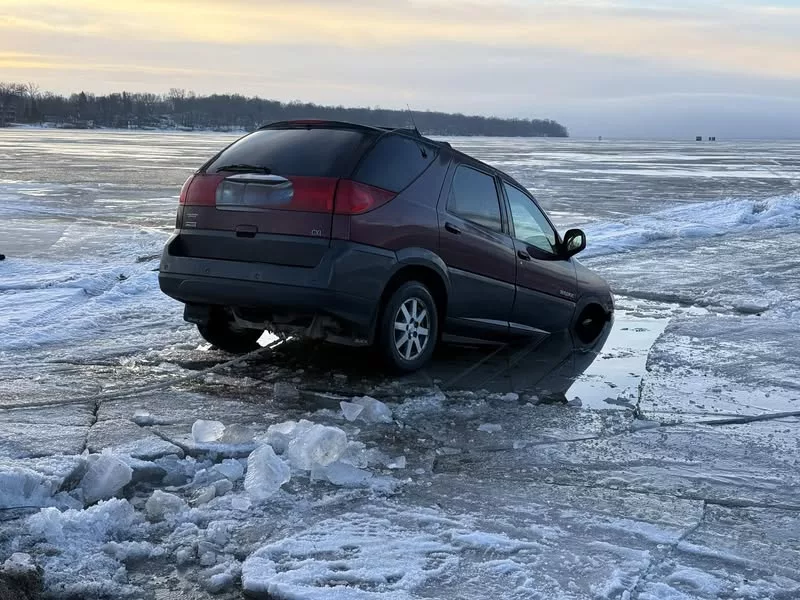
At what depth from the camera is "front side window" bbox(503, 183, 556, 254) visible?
758 cm

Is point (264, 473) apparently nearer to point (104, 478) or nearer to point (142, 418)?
point (104, 478)

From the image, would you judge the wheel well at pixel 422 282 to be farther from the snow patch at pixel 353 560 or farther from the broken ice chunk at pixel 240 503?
the snow patch at pixel 353 560

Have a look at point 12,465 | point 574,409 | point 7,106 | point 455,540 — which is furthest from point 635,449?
point 7,106

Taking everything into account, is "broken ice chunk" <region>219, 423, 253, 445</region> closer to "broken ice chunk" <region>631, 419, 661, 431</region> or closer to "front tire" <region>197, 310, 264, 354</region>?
"front tire" <region>197, 310, 264, 354</region>

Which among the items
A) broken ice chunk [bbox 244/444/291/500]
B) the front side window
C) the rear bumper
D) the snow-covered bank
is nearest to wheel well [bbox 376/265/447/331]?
the rear bumper

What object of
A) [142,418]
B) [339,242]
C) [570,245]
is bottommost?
[142,418]

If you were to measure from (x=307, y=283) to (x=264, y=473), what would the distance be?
6.06 ft

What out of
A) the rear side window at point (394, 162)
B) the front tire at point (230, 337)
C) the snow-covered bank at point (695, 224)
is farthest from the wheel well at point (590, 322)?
the snow-covered bank at point (695, 224)

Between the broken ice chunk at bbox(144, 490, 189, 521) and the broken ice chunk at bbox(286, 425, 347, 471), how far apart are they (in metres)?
0.72

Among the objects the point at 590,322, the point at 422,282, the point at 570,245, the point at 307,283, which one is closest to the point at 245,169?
the point at 307,283

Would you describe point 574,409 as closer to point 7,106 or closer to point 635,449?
point 635,449

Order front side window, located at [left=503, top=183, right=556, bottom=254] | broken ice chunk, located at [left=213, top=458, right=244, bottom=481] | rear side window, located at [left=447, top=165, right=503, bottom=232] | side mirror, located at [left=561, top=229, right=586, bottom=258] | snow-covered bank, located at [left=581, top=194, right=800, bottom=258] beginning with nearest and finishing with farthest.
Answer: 1. broken ice chunk, located at [left=213, top=458, right=244, bottom=481]
2. rear side window, located at [left=447, top=165, right=503, bottom=232]
3. front side window, located at [left=503, top=183, right=556, bottom=254]
4. side mirror, located at [left=561, top=229, right=586, bottom=258]
5. snow-covered bank, located at [left=581, top=194, right=800, bottom=258]

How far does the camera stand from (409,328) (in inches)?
255

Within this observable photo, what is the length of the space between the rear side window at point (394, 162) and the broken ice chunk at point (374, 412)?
1.51 meters
